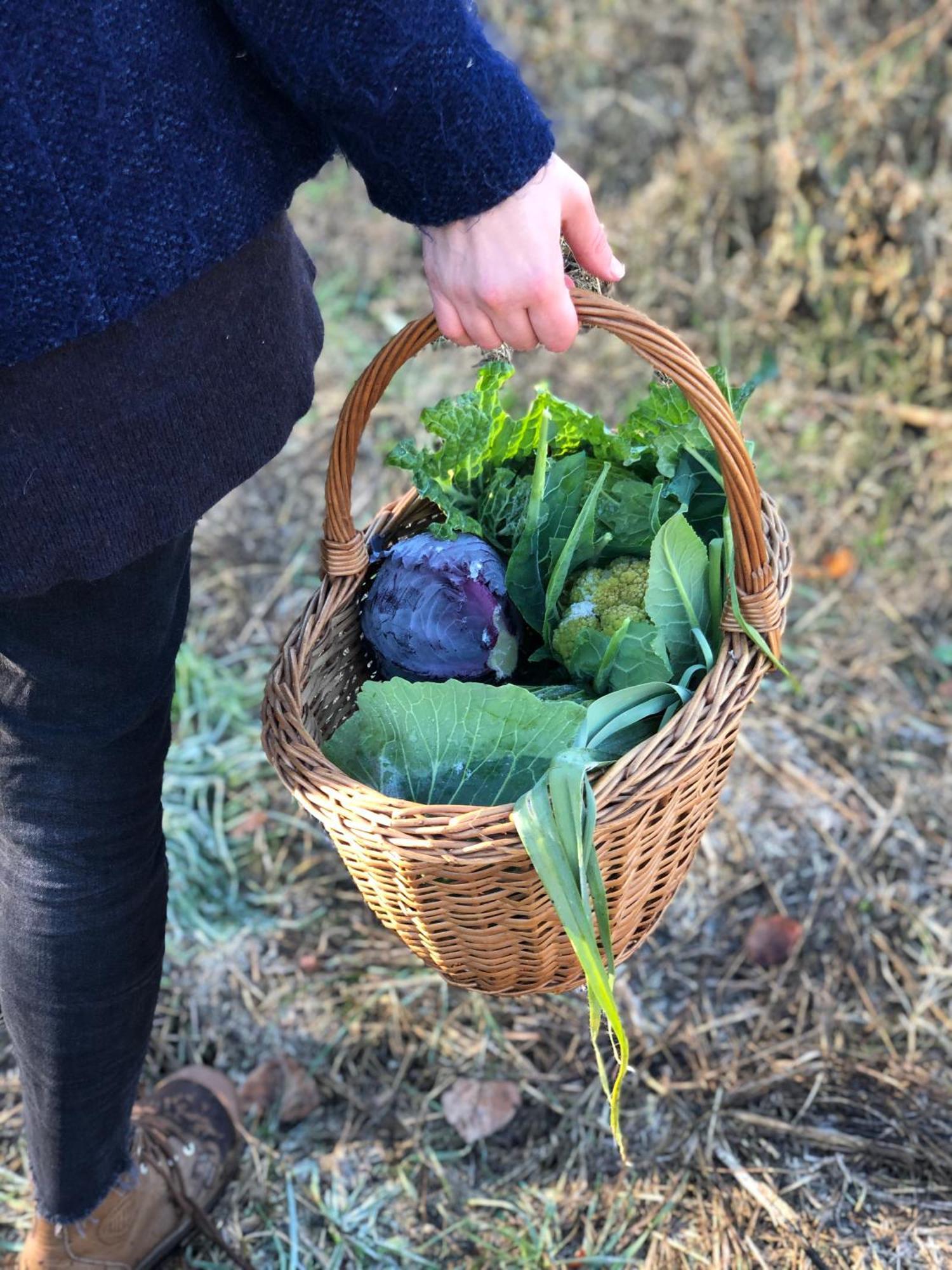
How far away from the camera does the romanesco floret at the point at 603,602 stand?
130 cm

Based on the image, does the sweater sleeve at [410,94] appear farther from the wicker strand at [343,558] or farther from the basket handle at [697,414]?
the wicker strand at [343,558]

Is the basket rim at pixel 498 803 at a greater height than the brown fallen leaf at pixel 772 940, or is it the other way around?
the basket rim at pixel 498 803

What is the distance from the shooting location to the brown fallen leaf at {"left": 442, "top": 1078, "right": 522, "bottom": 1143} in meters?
1.67

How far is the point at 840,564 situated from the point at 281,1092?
152 cm

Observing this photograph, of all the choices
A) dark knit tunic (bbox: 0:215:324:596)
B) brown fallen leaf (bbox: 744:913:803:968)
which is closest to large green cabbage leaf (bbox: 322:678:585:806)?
dark knit tunic (bbox: 0:215:324:596)

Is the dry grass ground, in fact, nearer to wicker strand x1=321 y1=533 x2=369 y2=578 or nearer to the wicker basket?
the wicker basket

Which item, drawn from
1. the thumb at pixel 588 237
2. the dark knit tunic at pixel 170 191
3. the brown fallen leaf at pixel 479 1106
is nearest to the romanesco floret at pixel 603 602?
the thumb at pixel 588 237

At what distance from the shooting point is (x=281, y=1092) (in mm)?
1738

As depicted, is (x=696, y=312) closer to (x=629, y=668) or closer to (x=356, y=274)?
(x=356, y=274)

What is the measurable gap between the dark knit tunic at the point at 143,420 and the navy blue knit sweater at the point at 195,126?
42 mm

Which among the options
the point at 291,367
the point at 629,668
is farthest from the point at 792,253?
the point at 291,367

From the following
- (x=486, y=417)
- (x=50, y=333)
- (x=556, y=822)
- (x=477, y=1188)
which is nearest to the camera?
(x=50, y=333)

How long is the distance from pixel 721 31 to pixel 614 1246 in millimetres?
3237

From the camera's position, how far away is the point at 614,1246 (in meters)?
1.51
